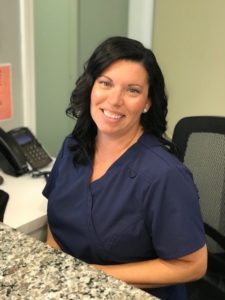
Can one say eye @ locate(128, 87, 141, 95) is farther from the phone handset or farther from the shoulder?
the phone handset

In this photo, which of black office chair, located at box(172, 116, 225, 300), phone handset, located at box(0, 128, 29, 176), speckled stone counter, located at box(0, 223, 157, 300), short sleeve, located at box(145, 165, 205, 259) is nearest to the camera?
speckled stone counter, located at box(0, 223, 157, 300)

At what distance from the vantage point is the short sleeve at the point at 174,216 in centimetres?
100

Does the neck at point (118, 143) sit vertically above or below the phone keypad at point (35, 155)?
above

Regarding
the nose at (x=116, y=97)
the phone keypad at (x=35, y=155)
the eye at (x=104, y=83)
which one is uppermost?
the eye at (x=104, y=83)

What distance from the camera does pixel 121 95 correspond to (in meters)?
1.06

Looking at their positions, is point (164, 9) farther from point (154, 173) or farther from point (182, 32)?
point (154, 173)

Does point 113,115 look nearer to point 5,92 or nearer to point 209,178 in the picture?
point 209,178

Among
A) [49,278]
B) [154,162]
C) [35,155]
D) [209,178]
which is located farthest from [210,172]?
[49,278]

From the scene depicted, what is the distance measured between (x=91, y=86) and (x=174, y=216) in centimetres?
40

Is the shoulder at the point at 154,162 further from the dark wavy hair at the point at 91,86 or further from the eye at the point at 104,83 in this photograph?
the eye at the point at 104,83

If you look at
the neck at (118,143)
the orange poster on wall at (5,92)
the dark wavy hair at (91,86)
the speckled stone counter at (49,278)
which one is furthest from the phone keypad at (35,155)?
the speckled stone counter at (49,278)

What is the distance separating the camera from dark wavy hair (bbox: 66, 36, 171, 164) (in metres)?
1.07

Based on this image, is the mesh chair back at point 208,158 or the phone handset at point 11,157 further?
the phone handset at point 11,157

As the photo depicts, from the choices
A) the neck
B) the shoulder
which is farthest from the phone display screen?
the shoulder
